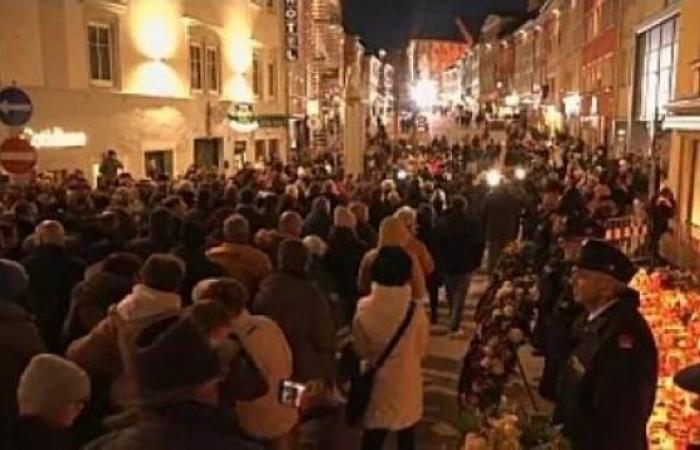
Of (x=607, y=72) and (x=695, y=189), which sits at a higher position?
(x=607, y=72)

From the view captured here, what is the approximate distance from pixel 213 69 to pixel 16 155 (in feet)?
53.8

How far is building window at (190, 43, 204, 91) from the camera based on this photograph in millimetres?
25000

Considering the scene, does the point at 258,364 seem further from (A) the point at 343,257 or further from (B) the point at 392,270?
(A) the point at 343,257

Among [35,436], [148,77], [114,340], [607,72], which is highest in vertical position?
[607,72]

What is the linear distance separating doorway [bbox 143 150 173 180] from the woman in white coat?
15.3m

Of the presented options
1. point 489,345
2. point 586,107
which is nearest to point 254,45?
point 586,107

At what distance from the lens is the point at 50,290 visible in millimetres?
7379

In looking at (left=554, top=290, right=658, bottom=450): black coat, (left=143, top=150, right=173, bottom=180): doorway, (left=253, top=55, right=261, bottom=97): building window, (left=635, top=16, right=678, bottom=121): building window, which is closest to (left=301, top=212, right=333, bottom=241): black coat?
(left=554, top=290, right=658, bottom=450): black coat

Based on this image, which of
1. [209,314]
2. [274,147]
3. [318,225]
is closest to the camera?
[209,314]

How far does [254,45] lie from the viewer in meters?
30.5

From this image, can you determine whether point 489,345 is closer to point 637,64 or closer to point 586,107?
point 637,64

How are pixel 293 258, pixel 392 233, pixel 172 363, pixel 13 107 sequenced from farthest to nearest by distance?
pixel 13 107
pixel 392 233
pixel 293 258
pixel 172 363

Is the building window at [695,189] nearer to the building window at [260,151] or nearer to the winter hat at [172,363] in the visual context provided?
the building window at [260,151]

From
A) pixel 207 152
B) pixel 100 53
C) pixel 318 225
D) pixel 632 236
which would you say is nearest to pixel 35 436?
pixel 318 225
